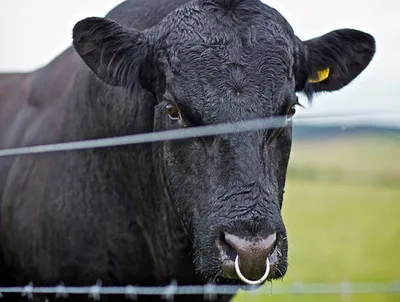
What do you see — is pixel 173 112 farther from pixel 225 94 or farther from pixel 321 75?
pixel 321 75

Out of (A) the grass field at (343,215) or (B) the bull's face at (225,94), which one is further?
(A) the grass field at (343,215)

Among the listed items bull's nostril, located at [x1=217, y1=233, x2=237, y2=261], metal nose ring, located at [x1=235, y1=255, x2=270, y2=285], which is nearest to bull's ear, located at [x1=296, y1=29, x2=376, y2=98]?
bull's nostril, located at [x1=217, y1=233, x2=237, y2=261]

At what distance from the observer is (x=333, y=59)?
13.5ft

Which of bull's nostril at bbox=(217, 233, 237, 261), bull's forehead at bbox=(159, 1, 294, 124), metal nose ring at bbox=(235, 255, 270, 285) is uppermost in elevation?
bull's forehead at bbox=(159, 1, 294, 124)

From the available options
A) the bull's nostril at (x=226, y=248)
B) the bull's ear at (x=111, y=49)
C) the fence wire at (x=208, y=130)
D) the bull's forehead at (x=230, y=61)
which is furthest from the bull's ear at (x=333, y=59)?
the bull's nostril at (x=226, y=248)

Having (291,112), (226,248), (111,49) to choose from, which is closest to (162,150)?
(111,49)

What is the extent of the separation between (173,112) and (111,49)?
0.54 metres

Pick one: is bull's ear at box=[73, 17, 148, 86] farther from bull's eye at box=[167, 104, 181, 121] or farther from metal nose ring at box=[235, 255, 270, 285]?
metal nose ring at box=[235, 255, 270, 285]

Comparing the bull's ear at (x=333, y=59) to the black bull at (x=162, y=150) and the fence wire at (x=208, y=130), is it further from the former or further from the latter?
the fence wire at (x=208, y=130)

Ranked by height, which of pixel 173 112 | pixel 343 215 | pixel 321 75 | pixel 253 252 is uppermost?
pixel 173 112

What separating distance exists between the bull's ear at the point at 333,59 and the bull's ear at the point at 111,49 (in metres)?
0.79

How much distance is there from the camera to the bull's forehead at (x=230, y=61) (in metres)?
3.39

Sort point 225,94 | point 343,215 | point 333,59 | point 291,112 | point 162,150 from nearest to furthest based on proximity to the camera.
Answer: point 225,94 → point 291,112 → point 162,150 → point 333,59 → point 343,215

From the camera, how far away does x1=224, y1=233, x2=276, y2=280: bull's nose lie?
3.01 metres
